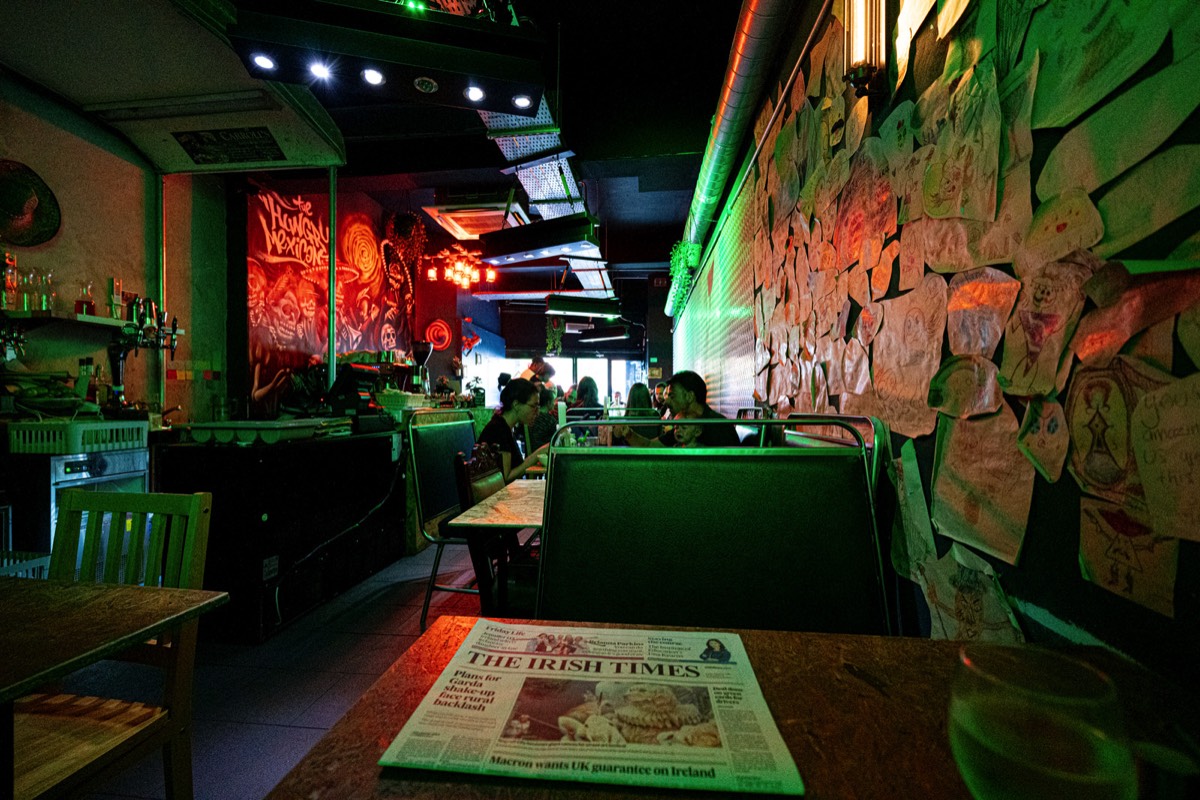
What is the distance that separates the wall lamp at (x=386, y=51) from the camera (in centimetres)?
229

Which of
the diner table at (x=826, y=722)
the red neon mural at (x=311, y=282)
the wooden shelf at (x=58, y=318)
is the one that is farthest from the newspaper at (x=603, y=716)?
the red neon mural at (x=311, y=282)

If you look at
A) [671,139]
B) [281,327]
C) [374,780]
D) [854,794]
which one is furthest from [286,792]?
[281,327]

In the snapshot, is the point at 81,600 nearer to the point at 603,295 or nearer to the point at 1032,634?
the point at 1032,634

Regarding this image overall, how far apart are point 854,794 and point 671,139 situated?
4.35m

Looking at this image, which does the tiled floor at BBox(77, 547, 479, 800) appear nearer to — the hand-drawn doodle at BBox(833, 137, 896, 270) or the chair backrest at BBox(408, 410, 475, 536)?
the chair backrest at BBox(408, 410, 475, 536)

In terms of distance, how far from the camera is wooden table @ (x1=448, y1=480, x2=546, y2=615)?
1763mm

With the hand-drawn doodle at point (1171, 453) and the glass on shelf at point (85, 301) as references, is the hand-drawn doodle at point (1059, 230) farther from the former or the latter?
the glass on shelf at point (85, 301)

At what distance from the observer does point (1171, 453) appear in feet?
2.14

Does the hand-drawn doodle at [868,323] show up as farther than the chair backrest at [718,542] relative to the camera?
Yes

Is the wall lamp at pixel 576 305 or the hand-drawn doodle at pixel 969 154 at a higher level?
the wall lamp at pixel 576 305

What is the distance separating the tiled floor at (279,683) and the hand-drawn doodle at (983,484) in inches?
87.2

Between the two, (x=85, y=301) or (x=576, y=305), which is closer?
(x=85, y=301)

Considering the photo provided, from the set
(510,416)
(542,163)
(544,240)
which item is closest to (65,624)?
(510,416)

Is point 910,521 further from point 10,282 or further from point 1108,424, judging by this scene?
point 10,282
